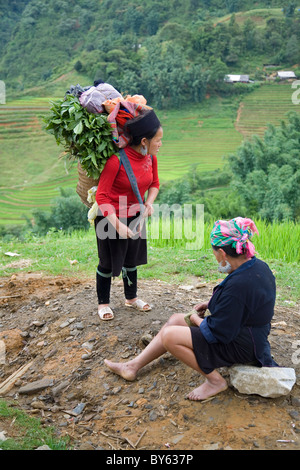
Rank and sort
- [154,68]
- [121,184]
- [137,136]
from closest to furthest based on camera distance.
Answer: [137,136] → [121,184] → [154,68]

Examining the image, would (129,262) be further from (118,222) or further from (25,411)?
(25,411)

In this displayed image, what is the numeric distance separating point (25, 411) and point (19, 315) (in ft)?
5.07

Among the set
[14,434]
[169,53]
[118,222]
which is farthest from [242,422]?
[169,53]

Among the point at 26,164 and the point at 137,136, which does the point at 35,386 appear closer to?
the point at 137,136

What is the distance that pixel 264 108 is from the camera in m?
56.2

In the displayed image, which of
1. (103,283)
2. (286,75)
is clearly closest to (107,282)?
(103,283)

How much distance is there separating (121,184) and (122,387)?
1.38 metres

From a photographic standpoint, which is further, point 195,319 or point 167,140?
point 167,140

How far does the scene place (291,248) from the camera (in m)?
5.89

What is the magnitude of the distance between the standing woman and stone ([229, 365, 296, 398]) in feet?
3.97

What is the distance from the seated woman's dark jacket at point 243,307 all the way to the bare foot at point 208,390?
286mm

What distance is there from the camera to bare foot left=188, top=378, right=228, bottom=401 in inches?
103

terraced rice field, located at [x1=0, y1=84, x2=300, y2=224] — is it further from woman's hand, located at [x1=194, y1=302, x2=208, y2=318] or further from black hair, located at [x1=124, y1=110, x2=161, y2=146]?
woman's hand, located at [x1=194, y1=302, x2=208, y2=318]

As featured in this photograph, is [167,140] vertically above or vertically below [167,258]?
below
